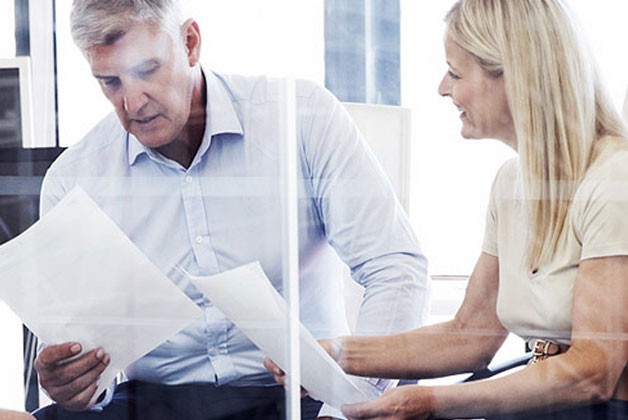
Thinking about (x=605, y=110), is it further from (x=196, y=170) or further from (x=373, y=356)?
(x=196, y=170)

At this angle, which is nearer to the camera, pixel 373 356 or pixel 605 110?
pixel 605 110

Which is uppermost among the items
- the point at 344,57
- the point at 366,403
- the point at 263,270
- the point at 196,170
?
the point at 344,57

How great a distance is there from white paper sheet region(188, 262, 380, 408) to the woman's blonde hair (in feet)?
0.87

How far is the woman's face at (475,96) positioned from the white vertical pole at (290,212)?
0.68 ft

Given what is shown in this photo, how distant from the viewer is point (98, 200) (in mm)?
1008

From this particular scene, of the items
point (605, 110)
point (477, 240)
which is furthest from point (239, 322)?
point (605, 110)

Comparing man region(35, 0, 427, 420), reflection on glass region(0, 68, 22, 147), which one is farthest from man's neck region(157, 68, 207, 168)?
reflection on glass region(0, 68, 22, 147)

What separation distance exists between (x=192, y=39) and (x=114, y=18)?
10 cm

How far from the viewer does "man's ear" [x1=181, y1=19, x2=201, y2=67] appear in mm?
971

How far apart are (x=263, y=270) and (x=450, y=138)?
0.93 feet

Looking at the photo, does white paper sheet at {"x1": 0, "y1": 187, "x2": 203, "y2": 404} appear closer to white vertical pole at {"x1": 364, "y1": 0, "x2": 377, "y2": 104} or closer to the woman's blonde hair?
white vertical pole at {"x1": 364, "y1": 0, "x2": 377, "y2": 104}

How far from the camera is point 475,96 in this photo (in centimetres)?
86

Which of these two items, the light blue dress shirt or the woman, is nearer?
the woman

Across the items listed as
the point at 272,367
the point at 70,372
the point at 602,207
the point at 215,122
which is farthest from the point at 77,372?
the point at 602,207
